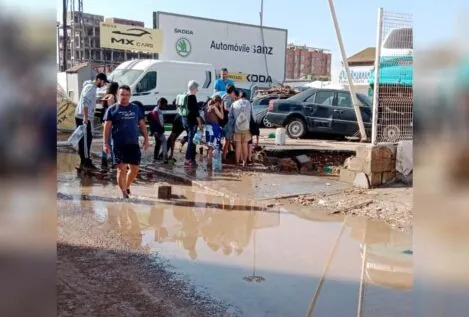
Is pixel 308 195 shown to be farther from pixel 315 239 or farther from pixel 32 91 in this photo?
pixel 32 91

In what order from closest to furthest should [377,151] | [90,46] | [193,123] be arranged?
1. [377,151]
2. [193,123]
3. [90,46]

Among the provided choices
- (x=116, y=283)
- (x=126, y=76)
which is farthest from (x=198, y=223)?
(x=126, y=76)

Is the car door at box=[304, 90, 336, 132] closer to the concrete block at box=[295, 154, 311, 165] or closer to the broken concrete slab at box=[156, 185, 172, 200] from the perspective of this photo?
the concrete block at box=[295, 154, 311, 165]

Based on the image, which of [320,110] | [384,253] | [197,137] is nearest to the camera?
[384,253]

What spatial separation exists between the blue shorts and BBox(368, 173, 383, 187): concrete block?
11.8 feet

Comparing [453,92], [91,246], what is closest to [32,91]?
[453,92]

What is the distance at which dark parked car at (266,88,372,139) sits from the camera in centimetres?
1408

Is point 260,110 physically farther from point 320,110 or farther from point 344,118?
point 344,118

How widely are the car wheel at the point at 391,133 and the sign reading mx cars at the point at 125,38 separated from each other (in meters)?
20.3

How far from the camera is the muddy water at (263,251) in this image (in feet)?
12.7

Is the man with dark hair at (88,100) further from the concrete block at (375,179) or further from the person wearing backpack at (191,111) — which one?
the concrete block at (375,179)

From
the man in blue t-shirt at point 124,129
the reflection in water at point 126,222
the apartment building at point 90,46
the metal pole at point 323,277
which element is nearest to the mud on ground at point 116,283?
the reflection in water at point 126,222

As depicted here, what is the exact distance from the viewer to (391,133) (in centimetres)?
807

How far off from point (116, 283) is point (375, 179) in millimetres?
5088
